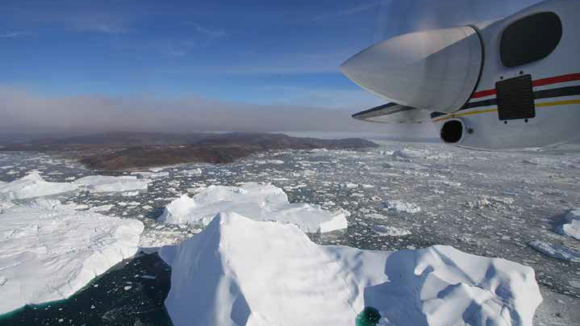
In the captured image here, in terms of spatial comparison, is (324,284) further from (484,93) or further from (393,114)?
(393,114)

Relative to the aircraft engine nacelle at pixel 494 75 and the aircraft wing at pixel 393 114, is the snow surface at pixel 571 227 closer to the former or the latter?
the aircraft wing at pixel 393 114

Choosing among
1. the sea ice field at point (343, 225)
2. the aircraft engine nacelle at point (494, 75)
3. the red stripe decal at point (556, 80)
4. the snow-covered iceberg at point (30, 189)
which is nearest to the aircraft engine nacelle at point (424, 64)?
the aircraft engine nacelle at point (494, 75)

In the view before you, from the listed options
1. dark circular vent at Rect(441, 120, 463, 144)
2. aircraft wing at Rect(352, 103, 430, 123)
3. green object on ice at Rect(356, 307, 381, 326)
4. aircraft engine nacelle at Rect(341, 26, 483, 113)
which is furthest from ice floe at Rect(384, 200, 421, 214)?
green object on ice at Rect(356, 307, 381, 326)

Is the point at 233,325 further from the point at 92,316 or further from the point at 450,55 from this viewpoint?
the point at 450,55

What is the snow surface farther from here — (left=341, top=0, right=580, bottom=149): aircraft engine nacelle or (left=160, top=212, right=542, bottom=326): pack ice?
(left=341, top=0, right=580, bottom=149): aircraft engine nacelle

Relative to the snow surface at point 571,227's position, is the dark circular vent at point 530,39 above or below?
above

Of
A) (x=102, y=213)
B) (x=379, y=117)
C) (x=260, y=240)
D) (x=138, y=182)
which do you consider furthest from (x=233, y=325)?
(x=138, y=182)
